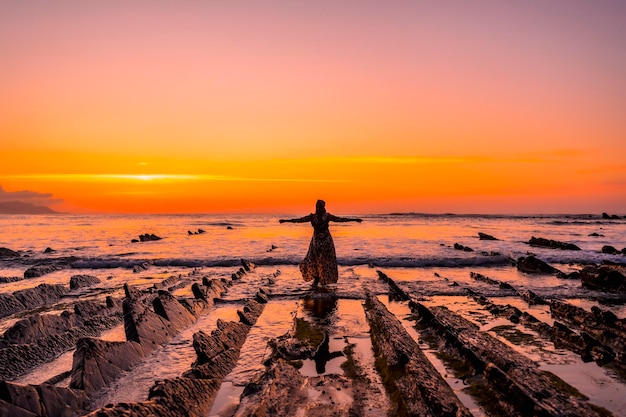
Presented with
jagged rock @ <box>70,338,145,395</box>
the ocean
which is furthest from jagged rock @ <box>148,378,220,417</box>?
jagged rock @ <box>70,338,145,395</box>

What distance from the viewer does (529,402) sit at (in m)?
4.57

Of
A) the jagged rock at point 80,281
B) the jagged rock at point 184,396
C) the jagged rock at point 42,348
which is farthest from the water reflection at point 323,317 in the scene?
the jagged rock at point 80,281

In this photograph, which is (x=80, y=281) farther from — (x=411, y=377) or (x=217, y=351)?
(x=411, y=377)

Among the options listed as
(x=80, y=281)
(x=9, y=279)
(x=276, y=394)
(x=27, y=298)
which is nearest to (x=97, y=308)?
(x=27, y=298)

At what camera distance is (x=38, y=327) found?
27.6 feet

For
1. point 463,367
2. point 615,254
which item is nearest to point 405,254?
point 615,254

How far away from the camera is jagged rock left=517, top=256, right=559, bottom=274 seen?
19422mm

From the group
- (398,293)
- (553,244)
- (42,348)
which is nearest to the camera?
(42,348)

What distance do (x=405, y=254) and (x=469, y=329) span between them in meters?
20.4

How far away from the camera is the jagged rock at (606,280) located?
14.1 m

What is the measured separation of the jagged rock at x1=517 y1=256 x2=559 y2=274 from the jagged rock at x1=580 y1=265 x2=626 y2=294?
160 inches

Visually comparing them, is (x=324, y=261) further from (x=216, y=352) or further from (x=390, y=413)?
(x=390, y=413)

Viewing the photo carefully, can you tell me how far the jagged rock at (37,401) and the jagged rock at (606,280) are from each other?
53.9 feet

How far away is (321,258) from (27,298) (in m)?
9.50
